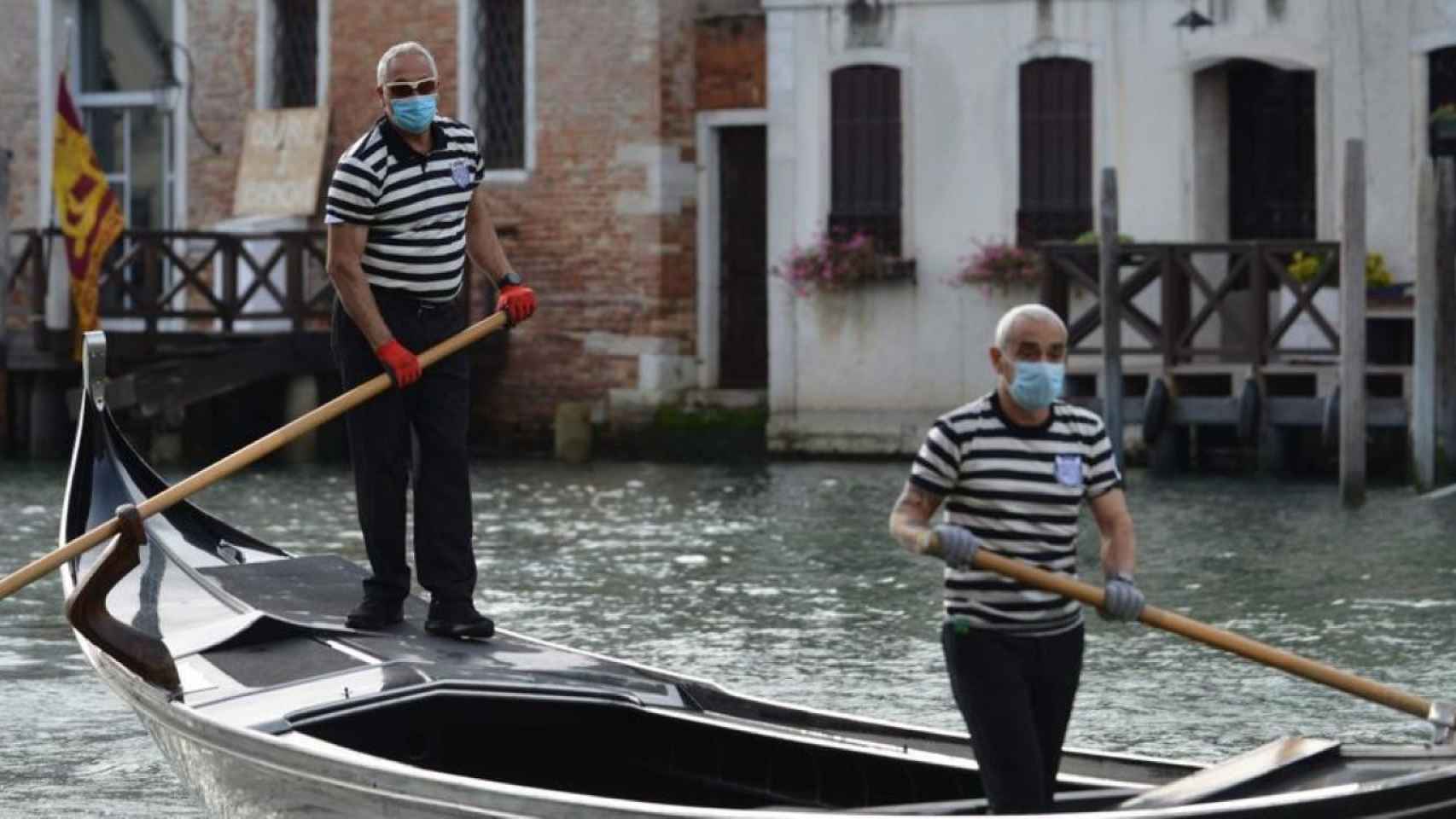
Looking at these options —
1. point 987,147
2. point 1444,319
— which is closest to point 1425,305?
point 1444,319

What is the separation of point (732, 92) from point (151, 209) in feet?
13.9

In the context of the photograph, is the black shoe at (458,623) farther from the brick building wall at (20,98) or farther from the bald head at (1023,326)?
the brick building wall at (20,98)

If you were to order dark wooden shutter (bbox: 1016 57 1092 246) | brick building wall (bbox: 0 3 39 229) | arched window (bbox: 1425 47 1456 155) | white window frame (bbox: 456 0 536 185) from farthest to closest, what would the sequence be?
brick building wall (bbox: 0 3 39 229) → white window frame (bbox: 456 0 536 185) → dark wooden shutter (bbox: 1016 57 1092 246) → arched window (bbox: 1425 47 1456 155)

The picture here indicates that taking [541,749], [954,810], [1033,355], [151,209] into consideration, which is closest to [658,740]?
[541,749]

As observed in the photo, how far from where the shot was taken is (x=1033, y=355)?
15.6ft

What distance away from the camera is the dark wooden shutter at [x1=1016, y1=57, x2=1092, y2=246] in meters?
17.2

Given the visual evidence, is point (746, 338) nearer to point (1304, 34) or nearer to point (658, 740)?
point (1304, 34)

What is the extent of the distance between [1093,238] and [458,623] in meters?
10.1

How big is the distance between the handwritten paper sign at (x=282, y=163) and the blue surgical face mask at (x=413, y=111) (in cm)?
1288

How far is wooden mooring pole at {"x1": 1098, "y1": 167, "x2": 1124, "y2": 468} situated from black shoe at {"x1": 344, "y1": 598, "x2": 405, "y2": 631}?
8.21 metres

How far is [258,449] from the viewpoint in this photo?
667 cm

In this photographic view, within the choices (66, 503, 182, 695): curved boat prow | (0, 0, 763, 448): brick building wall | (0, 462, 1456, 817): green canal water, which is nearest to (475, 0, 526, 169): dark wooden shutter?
(0, 0, 763, 448): brick building wall

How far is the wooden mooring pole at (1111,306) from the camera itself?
572 inches

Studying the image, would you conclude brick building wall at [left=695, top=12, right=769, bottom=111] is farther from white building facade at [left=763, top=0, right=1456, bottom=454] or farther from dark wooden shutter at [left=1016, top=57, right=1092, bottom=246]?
dark wooden shutter at [left=1016, top=57, right=1092, bottom=246]
